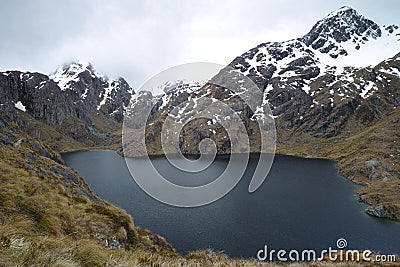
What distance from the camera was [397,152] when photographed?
525ft

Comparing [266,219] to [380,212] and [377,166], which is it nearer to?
[380,212]

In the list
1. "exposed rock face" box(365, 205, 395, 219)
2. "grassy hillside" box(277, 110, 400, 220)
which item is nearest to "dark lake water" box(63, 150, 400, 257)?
"exposed rock face" box(365, 205, 395, 219)

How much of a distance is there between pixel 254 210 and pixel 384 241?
109 feet

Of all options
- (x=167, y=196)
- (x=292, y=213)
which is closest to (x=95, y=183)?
(x=167, y=196)

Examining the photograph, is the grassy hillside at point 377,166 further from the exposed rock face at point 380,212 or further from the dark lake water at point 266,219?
the dark lake water at point 266,219

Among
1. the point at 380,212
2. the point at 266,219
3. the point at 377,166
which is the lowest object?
the point at 266,219

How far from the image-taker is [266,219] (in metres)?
77.2

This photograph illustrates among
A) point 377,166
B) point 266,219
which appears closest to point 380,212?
point 266,219

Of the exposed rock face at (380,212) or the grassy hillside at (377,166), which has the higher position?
the grassy hillside at (377,166)

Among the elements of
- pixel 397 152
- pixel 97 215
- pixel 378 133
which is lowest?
pixel 97 215

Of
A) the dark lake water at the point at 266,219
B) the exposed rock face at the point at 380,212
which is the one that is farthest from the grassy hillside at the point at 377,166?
the dark lake water at the point at 266,219

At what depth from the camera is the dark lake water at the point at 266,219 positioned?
63.0 meters

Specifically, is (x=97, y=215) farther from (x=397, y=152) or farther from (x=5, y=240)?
(x=397, y=152)

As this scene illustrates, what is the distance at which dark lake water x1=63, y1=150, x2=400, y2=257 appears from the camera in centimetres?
6300
